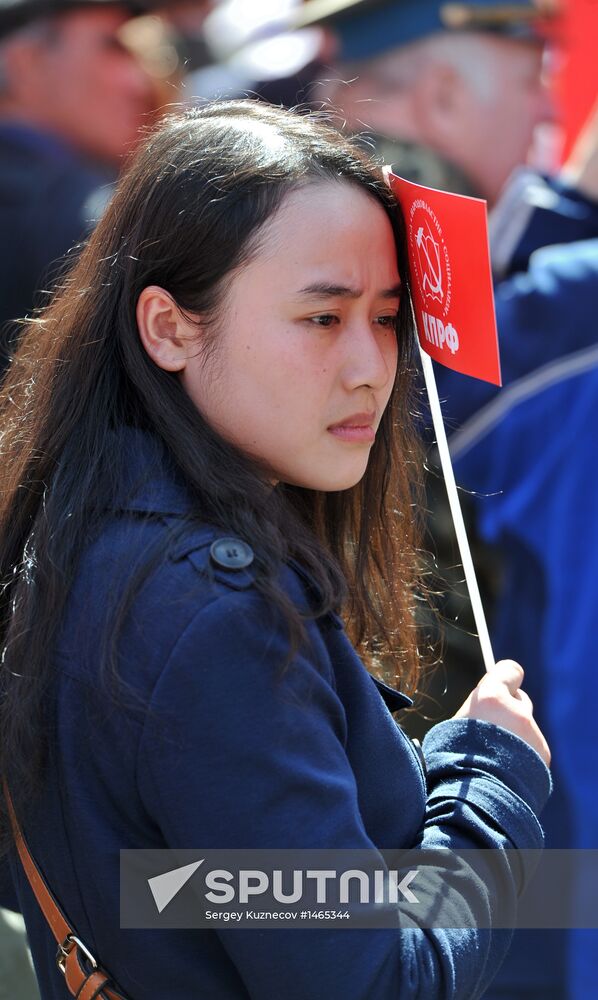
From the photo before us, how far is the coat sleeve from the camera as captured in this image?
3.78 feet

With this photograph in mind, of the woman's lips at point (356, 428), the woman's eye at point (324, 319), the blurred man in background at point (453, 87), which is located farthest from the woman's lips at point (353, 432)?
the blurred man in background at point (453, 87)

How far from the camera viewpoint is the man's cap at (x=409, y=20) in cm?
402

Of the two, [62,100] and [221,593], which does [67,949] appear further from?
[62,100]

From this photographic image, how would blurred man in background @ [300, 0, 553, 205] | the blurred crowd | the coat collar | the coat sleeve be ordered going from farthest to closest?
blurred man in background @ [300, 0, 553, 205], the blurred crowd, the coat collar, the coat sleeve

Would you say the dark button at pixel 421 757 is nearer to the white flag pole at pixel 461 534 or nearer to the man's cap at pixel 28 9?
the white flag pole at pixel 461 534

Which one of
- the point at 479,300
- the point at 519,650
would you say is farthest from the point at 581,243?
→ the point at 479,300

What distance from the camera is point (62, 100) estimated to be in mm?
4262

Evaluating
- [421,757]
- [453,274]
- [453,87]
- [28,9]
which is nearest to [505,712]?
[421,757]

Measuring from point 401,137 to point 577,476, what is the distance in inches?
60.3

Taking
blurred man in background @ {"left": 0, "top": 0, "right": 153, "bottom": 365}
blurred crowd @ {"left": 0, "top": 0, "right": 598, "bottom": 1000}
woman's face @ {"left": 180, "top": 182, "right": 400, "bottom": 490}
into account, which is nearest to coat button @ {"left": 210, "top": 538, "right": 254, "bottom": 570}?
woman's face @ {"left": 180, "top": 182, "right": 400, "bottom": 490}

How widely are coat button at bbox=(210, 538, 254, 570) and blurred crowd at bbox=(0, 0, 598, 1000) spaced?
1.95ft

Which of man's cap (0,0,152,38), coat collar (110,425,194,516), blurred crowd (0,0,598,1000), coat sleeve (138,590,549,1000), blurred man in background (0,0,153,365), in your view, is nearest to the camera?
coat sleeve (138,590,549,1000)

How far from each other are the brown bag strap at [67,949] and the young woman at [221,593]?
0.01 metres

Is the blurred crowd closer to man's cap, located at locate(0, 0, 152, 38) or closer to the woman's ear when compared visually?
man's cap, located at locate(0, 0, 152, 38)
